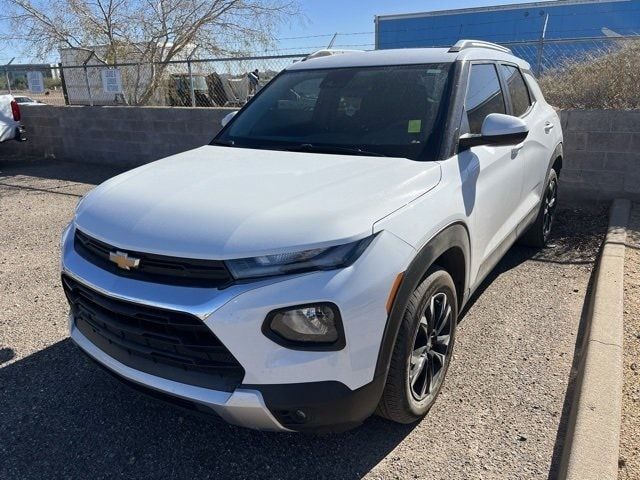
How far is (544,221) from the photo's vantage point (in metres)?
5.00

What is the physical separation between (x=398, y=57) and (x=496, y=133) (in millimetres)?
992

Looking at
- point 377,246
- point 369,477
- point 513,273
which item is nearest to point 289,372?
point 377,246

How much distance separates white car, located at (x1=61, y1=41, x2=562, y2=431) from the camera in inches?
80.0

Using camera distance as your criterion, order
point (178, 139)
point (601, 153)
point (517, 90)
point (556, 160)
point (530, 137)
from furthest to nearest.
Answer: point (178, 139) < point (601, 153) < point (556, 160) < point (517, 90) < point (530, 137)

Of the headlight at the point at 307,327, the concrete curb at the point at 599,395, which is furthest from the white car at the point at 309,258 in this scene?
the concrete curb at the point at 599,395

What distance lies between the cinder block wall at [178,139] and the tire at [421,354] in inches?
170

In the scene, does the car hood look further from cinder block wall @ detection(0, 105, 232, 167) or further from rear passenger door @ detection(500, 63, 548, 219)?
cinder block wall @ detection(0, 105, 232, 167)

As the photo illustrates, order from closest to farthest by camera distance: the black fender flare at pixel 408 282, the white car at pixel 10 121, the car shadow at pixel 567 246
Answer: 1. the black fender flare at pixel 408 282
2. the car shadow at pixel 567 246
3. the white car at pixel 10 121

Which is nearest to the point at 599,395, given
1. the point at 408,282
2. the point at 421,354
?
the point at 421,354

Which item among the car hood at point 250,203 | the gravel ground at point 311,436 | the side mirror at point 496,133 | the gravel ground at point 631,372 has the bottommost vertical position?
the gravel ground at point 311,436

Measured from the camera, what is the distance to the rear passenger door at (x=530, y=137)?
403 cm

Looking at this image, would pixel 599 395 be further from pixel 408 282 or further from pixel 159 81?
pixel 159 81

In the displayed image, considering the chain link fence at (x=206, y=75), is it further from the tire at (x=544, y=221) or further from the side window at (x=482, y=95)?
the side window at (x=482, y=95)

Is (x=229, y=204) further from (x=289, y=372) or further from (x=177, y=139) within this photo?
(x=177, y=139)
